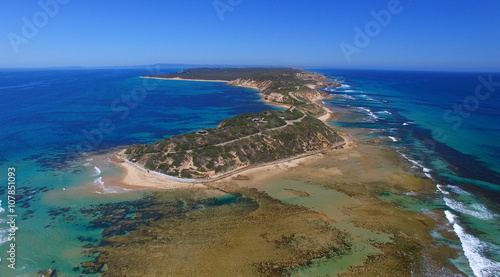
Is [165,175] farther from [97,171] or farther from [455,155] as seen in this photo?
[455,155]

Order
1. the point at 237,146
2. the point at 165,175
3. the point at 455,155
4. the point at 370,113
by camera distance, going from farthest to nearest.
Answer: the point at 370,113 < the point at 455,155 < the point at 237,146 < the point at 165,175

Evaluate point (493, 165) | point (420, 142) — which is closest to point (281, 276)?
point (493, 165)

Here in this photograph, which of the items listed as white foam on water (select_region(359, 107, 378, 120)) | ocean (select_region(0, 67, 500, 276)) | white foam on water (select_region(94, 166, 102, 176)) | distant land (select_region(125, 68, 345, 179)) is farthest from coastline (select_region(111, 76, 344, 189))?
white foam on water (select_region(359, 107, 378, 120))

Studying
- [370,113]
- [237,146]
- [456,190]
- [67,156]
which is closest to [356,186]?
[456,190]

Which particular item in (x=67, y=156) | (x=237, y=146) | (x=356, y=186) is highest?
(x=237, y=146)

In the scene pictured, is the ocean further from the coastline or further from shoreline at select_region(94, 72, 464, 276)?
the coastline
